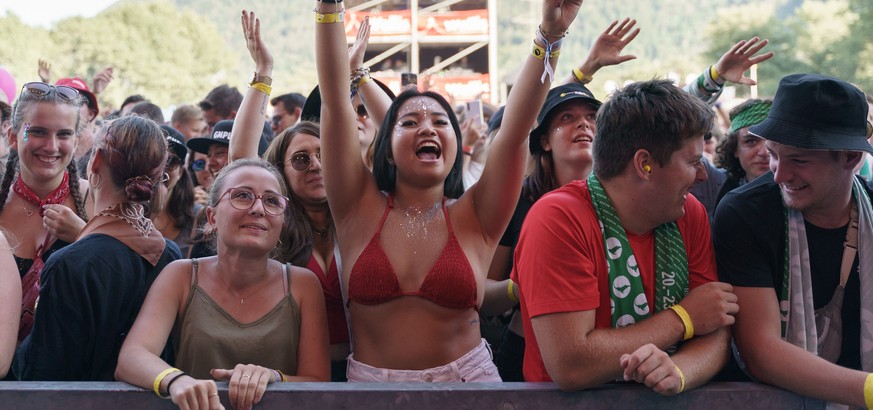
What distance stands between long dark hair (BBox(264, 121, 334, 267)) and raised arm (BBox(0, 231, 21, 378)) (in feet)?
3.31

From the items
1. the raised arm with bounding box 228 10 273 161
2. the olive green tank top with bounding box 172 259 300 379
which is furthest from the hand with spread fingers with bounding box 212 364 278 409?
the raised arm with bounding box 228 10 273 161

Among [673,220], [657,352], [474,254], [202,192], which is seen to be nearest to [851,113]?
[673,220]

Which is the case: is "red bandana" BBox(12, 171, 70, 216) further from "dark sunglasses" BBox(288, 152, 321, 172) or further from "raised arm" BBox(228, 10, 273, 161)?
"dark sunglasses" BBox(288, 152, 321, 172)

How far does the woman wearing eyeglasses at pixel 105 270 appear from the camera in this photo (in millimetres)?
2764

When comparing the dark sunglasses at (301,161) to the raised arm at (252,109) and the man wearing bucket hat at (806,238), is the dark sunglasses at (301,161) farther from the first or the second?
the man wearing bucket hat at (806,238)

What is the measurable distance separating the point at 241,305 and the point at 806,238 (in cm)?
192

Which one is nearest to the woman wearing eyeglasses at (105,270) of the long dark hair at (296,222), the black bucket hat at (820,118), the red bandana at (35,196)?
the long dark hair at (296,222)

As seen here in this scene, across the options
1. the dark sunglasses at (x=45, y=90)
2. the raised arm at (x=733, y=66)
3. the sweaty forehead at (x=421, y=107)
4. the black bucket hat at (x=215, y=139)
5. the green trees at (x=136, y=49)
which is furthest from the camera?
the green trees at (x=136, y=49)

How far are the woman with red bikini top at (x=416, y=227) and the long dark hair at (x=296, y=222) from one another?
1.02ft

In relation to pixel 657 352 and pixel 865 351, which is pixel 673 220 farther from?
pixel 865 351

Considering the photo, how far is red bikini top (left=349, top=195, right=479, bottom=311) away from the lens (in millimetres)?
2961

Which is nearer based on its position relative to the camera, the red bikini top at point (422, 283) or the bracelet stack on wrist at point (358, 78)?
the red bikini top at point (422, 283)

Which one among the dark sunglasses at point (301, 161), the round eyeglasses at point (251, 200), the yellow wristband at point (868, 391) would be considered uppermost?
the dark sunglasses at point (301, 161)

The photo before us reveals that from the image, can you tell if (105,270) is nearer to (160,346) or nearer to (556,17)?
(160,346)
